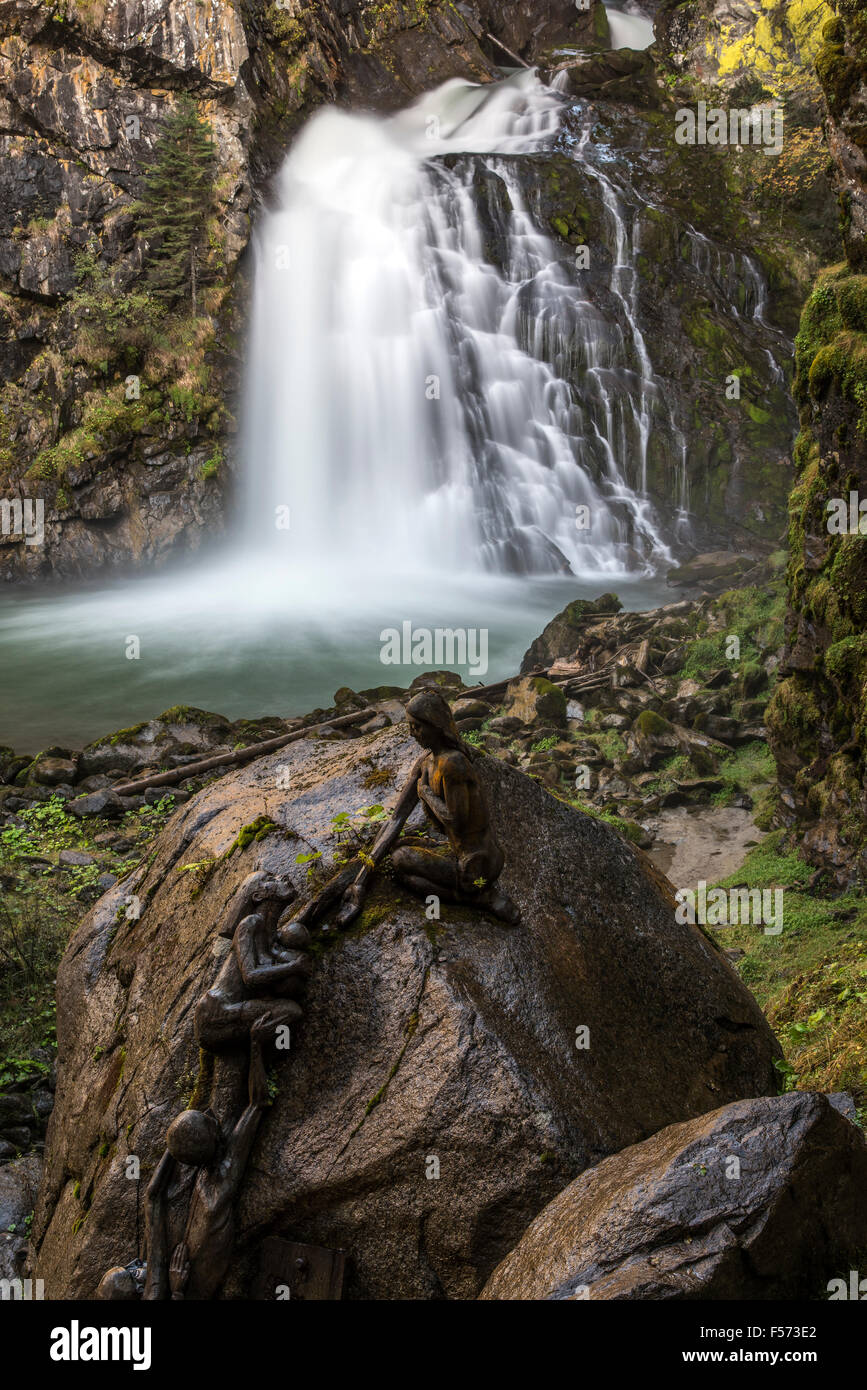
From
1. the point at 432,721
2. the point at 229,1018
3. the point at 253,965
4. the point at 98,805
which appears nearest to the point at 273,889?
the point at 253,965

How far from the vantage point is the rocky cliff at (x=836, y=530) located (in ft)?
30.7

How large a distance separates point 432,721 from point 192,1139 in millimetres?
2128

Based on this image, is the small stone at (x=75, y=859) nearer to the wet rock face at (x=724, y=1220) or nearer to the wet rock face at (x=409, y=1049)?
the wet rock face at (x=409, y=1049)

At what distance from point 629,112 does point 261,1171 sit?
37072 millimetres

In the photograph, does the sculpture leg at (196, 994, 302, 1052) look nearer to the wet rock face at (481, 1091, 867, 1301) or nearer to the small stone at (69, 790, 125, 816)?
the wet rock face at (481, 1091, 867, 1301)

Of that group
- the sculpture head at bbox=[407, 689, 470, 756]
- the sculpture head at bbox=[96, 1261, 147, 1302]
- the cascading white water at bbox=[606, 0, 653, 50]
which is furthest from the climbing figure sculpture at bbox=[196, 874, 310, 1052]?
the cascading white water at bbox=[606, 0, 653, 50]

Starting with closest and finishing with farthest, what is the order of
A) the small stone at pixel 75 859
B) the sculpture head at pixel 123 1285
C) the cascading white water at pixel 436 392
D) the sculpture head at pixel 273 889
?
the sculpture head at pixel 123 1285 < the sculpture head at pixel 273 889 < the small stone at pixel 75 859 < the cascading white water at pixel 436 392

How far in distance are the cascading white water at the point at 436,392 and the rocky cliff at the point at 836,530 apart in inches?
519

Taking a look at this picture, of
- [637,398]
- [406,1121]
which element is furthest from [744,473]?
[406,1121]

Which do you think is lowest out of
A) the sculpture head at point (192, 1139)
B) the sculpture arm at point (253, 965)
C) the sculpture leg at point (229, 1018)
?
the sculpture head at point (192, 1139)

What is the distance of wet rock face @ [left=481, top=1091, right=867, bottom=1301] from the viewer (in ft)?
10.0

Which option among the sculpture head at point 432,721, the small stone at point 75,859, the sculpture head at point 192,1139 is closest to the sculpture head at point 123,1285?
the sculpture head at point 192,1139

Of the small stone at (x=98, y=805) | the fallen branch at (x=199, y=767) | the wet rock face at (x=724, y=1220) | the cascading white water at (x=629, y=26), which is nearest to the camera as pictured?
the wet rock face at (x=724, y=1220)

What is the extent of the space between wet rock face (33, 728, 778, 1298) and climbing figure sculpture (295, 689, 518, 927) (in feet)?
0.39
